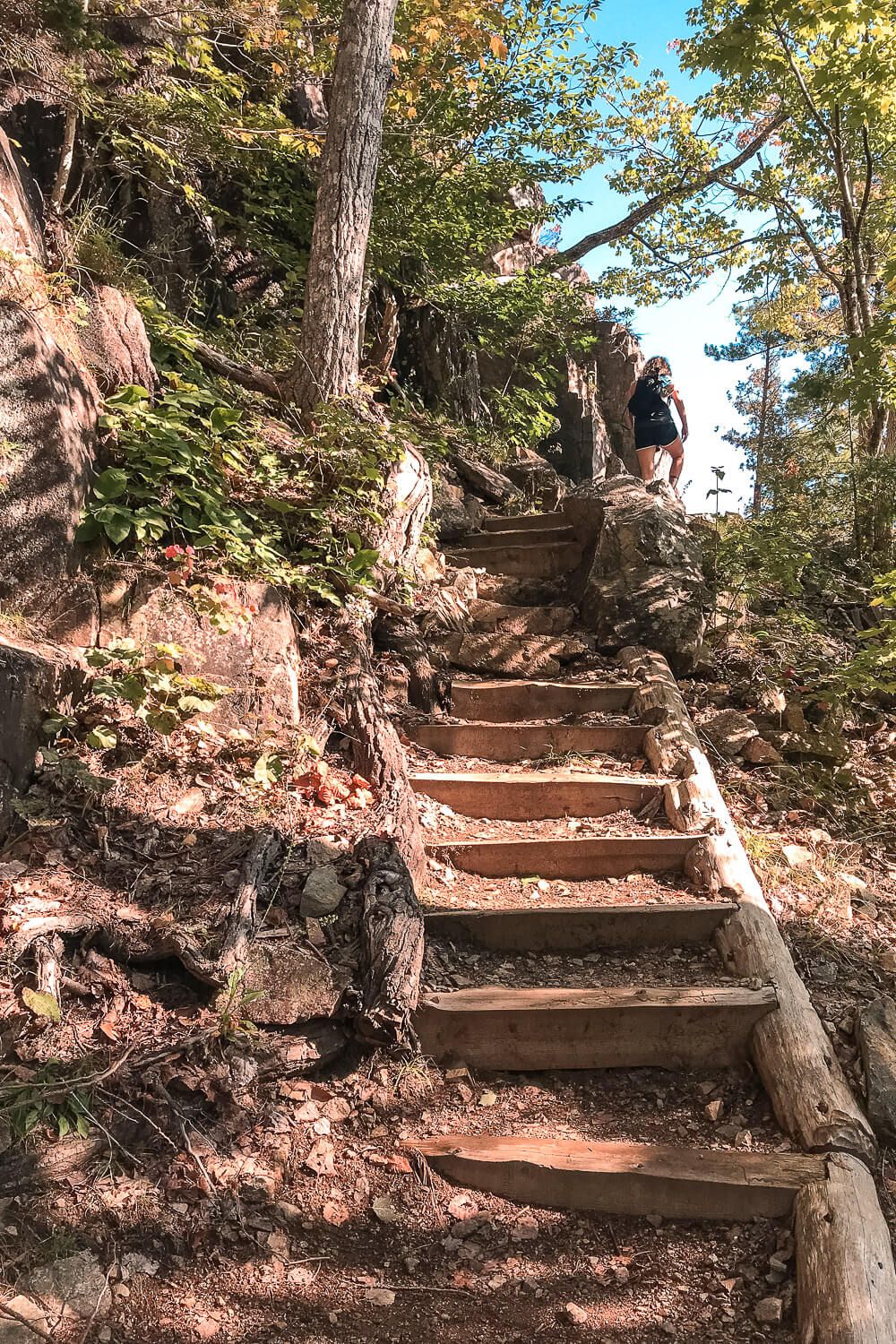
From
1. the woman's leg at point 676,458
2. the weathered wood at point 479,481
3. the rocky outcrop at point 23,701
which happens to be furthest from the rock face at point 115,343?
the woman's leg at point 676,458

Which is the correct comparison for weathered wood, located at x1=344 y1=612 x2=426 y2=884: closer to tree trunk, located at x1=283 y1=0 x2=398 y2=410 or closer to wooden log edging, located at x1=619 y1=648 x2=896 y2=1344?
wooden log edging, located at x1=619 y1=648 x2=896 y2=1344

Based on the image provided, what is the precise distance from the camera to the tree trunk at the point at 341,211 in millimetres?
5609

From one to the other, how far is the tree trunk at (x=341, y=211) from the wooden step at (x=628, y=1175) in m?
4.73

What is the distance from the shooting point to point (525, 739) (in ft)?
16.6

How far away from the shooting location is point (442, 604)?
620 cm

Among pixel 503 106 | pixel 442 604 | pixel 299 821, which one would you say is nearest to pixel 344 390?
pixel 442 604

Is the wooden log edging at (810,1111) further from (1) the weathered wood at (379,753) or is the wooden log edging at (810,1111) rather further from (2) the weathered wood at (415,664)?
(2) the weathered wood at (415,664)

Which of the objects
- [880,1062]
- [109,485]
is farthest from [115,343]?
[880,1062]

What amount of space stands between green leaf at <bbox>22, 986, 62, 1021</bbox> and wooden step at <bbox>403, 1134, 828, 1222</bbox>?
121cm

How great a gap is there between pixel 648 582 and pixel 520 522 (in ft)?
9.48

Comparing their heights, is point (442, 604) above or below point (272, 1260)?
above

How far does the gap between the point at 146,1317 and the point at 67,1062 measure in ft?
2.34

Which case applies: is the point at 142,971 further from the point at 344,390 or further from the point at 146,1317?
the point at 344,390

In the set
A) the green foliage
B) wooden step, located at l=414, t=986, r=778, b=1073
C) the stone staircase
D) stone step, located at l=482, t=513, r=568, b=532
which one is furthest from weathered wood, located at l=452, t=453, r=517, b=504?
the green foliage
